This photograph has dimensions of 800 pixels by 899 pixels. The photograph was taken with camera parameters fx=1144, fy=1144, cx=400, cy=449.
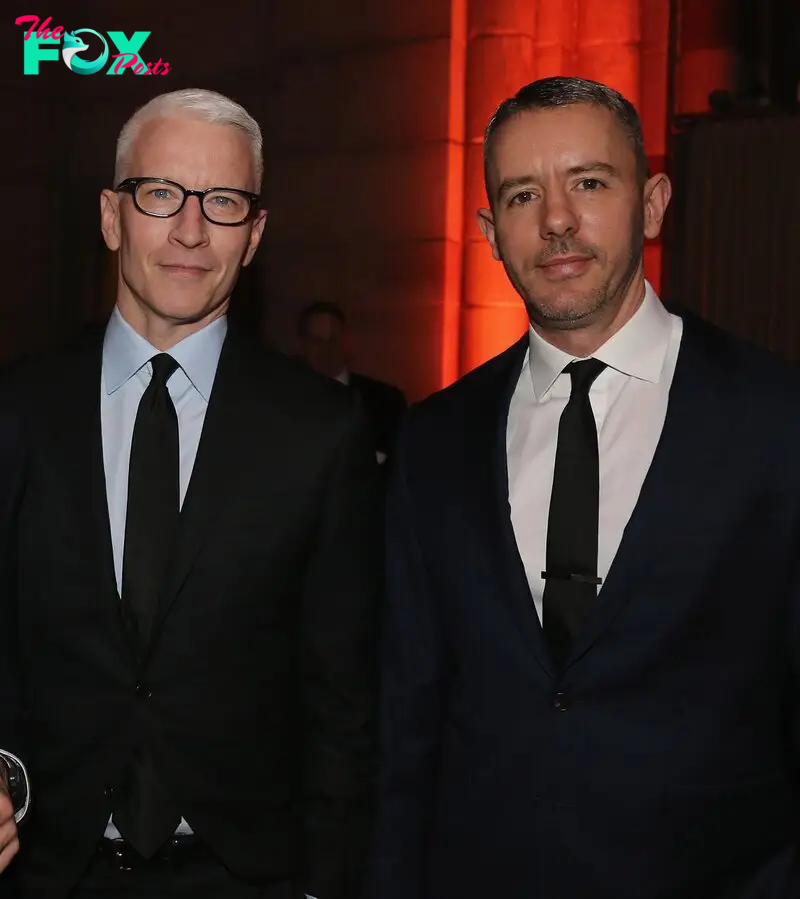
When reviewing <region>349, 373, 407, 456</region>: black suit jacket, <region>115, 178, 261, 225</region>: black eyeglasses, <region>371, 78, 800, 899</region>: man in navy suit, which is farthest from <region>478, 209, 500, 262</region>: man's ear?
<region>349, 373, 407, 456</region>: black suit jacket

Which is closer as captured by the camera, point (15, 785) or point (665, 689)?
point (15, 785)

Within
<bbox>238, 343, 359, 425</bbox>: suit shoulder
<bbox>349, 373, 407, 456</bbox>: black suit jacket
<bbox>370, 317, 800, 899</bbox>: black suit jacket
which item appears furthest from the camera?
<bbox>349, 373, 407, 456</bbox>: black suit jacket

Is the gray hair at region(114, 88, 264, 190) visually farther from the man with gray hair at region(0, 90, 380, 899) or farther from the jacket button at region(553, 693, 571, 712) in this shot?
the jacket button at region(553, 693, 571, 712)

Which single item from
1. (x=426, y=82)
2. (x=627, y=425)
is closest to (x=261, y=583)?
(x=627, y=425)

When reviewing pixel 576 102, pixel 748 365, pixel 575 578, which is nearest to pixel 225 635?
pixel 575 578

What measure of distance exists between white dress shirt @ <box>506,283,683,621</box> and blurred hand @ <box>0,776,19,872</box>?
0.86 metres

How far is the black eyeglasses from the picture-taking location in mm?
1940

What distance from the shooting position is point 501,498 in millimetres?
1939

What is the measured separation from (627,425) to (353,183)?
17.8 feet

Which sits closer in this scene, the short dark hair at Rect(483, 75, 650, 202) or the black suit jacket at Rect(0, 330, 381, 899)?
the black suit jacket at Rect(0, 330, 381, 899)

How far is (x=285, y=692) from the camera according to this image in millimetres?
1966

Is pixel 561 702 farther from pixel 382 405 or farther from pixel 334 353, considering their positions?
pixel 334 353

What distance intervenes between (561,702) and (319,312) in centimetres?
476

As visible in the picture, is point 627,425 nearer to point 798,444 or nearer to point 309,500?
point 798,444
